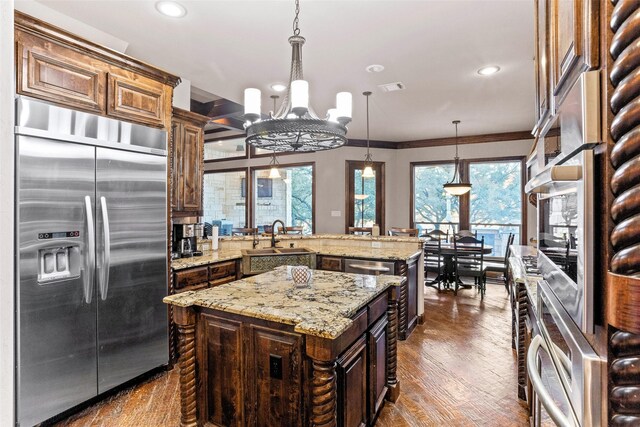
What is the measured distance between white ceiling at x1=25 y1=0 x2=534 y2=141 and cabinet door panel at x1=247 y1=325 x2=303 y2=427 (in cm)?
226

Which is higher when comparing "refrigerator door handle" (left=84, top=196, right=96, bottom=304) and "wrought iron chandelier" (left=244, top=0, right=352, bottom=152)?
"wrought iron chandelier" (left=244, top=0, right=352, bottom=152)

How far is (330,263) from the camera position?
3893 mm

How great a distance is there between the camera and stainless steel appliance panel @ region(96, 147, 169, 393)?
2.36m

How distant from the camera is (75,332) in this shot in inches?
86.5

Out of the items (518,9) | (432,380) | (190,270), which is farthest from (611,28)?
(190,270)

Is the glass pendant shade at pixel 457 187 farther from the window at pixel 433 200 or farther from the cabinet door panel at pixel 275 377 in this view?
the cabinet door panel at pixel 275 377

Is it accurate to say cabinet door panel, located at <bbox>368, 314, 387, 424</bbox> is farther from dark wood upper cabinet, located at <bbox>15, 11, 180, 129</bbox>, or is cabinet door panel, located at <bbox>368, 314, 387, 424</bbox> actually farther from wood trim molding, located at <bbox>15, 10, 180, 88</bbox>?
wood trim molding, located at <bbox>15, 10, 180, 88</bbox>

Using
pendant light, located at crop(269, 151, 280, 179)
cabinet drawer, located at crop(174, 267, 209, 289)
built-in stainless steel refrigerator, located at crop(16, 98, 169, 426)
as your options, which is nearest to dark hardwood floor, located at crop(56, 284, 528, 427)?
built-in stainless steel refrigerator, located at crop(16, 98, 169, 426)

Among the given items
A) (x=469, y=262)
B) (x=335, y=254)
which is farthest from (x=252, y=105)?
(x=469, y=262)

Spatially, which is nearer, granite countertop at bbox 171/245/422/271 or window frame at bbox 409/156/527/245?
granite countertop at bbox 171/245/422/271

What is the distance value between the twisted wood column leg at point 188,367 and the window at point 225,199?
6.22 metres

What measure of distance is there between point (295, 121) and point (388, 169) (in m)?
5.81

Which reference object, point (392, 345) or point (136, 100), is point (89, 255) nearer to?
point (136, 100)

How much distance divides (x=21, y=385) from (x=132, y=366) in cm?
71
